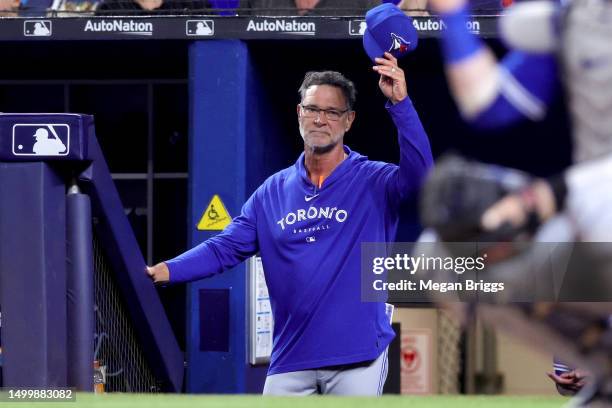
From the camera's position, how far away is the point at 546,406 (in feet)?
12.1

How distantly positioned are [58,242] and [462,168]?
285 centimetres

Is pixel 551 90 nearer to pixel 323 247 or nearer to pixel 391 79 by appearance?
pixel 391 79

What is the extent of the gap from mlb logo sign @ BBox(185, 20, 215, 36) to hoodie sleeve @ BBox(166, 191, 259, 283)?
2784mm

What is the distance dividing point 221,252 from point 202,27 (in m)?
2.94

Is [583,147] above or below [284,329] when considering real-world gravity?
above

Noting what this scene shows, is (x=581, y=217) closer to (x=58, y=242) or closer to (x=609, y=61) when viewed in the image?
(x=609, y=61)

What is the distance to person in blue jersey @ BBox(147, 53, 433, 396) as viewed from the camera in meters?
5.11

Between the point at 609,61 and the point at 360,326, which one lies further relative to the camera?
the point at 360,326

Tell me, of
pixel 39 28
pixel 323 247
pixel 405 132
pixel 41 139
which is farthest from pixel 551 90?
pixel 39 28

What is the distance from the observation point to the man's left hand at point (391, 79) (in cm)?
467

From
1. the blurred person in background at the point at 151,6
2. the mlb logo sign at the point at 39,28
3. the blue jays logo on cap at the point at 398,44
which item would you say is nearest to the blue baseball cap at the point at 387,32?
the blue jays logo on cap at the point at 398,44

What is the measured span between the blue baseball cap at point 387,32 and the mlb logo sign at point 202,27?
353cm

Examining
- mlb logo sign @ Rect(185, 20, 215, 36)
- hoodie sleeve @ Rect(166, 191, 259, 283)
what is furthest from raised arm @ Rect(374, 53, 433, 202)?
mlb logo sign @ Rect(185, 20, 215, 36)

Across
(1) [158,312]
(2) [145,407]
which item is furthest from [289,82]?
(2) [145,407]
